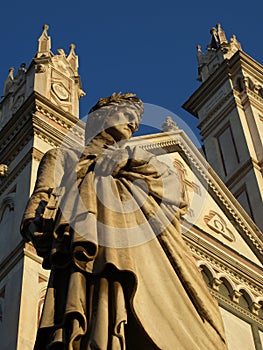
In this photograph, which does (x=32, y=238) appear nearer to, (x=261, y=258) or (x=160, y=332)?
(x=160, y=332)

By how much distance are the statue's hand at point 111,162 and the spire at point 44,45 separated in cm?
770

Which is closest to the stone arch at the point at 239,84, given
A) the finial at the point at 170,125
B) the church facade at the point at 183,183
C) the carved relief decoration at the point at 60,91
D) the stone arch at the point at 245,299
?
the church facade at the point at 183,183

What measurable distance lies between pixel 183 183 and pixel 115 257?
6838mm

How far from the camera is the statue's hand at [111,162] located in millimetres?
3521

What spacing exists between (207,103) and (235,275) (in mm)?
6143

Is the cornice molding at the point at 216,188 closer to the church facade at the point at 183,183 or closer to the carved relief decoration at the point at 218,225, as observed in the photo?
the church facade at the point at 183,183

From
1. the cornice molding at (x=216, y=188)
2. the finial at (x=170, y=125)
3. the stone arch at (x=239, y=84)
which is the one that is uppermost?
the stone arch at (x=239, y=84)

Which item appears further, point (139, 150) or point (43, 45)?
point (43, 45)

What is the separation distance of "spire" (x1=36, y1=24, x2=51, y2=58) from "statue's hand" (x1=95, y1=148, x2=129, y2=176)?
7.70m

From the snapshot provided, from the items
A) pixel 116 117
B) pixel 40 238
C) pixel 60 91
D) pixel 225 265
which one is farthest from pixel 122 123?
pixel 60 91

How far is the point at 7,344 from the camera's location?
6699mm

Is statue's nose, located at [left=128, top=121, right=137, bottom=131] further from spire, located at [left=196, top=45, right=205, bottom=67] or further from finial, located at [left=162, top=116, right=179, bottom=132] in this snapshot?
spire, located at [left=196, top=45, right=205, bottom=67]

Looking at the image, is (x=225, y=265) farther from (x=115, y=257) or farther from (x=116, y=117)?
(x=115, y=257)

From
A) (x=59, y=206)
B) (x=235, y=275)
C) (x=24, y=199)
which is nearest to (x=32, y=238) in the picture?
(x=59, y=206)
